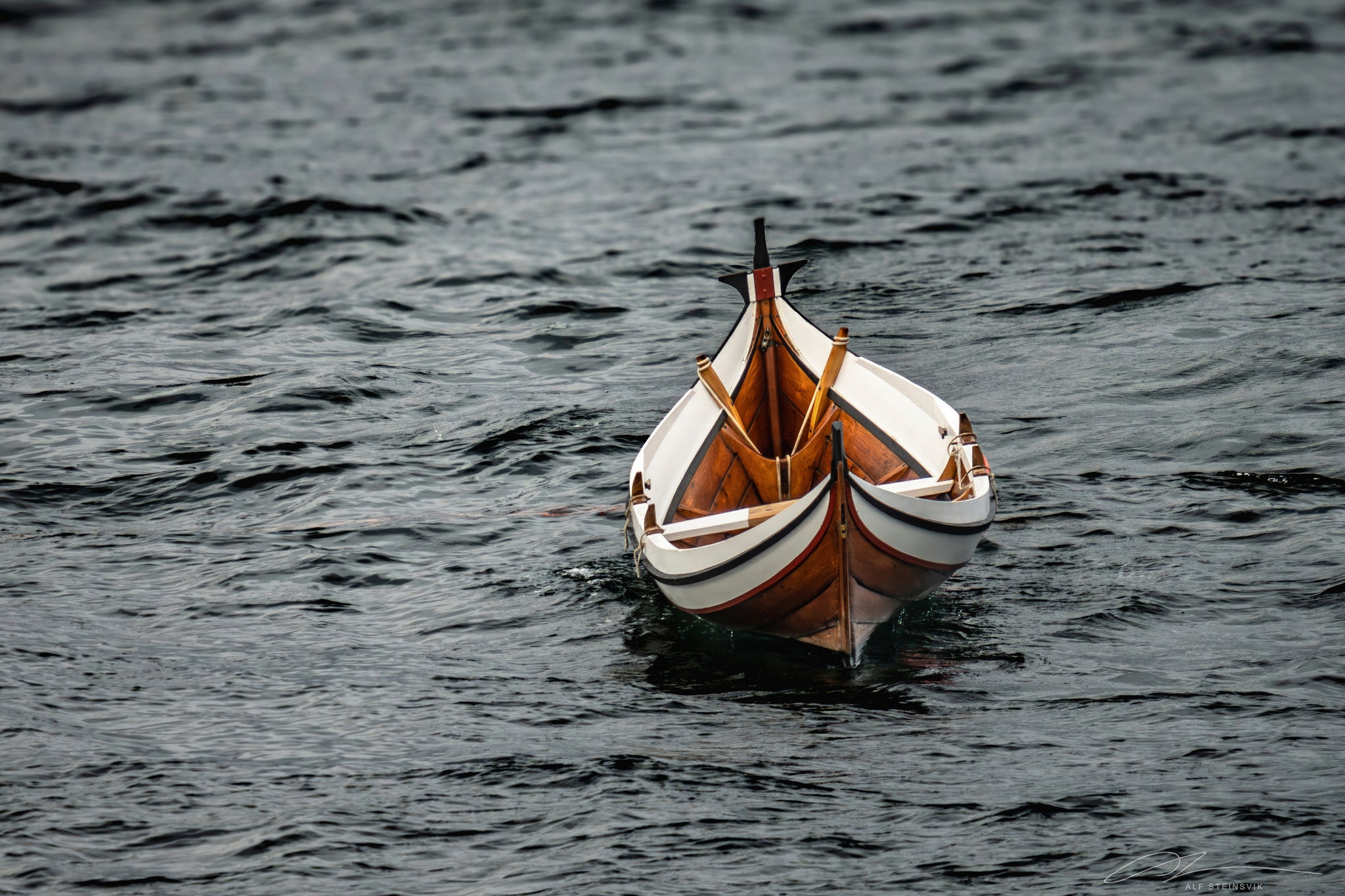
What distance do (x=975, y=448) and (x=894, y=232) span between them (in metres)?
9.64

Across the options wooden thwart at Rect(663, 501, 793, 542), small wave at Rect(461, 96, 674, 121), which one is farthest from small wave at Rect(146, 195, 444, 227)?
wooden thwart at Rect(663, 501, 793, 542)

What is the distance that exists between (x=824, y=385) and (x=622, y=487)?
7.39 ft

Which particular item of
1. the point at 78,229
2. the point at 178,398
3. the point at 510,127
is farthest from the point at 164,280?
the point at 510,127

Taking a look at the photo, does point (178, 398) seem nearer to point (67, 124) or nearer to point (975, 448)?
point (975, 448)

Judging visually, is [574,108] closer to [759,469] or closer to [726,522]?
[759,469]

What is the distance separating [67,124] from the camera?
88.6ft

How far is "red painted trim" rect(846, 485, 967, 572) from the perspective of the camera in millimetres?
8281

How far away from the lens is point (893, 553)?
8531mm

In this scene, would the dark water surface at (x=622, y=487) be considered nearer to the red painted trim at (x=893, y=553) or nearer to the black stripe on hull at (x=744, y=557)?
the red painted trim at (x=893, y=553)

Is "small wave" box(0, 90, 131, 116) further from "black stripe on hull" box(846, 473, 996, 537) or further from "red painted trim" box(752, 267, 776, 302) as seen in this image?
"black stripe on hull" box(846, 473, 996, 537)

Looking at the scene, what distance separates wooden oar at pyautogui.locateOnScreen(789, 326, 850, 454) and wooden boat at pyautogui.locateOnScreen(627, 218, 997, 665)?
0.01 meters

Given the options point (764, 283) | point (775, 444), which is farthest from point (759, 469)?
point (764, 283)

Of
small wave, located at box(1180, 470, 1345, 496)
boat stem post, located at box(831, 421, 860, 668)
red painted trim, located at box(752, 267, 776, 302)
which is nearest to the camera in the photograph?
boat stem post, located at box(831, 421, 860, 668)

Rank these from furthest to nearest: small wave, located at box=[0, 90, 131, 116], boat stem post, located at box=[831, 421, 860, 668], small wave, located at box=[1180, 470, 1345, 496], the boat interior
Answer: small wave, located at box=[0, 90, 131, 116], small wave, located at box=[1180, 470, 1345, 496], the boat interior, boat stem post, located at box=[831, 421, 860, 668]
